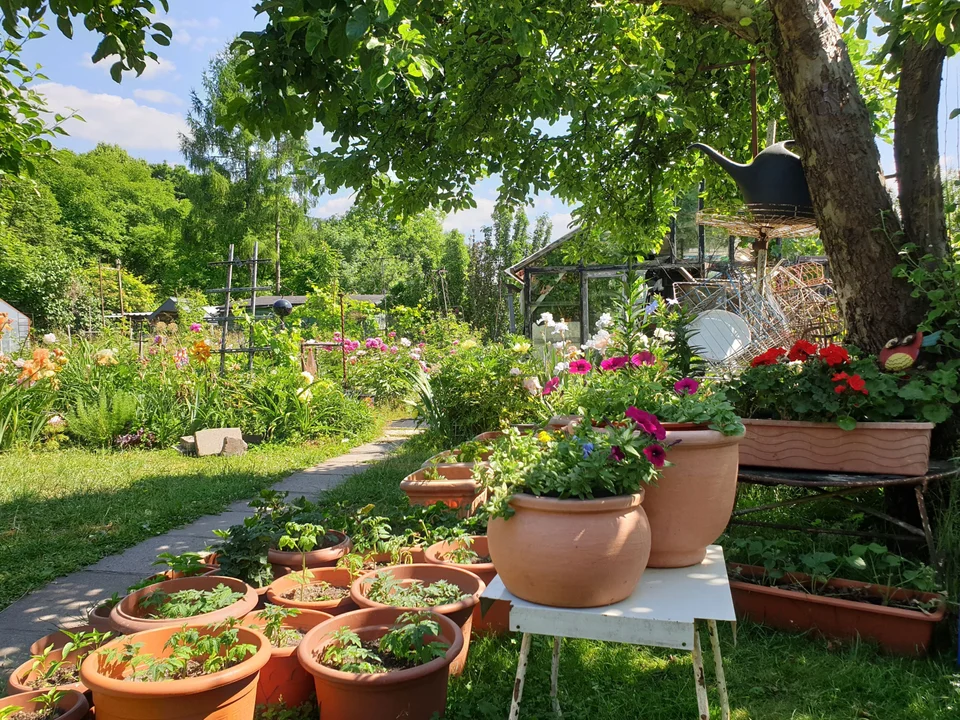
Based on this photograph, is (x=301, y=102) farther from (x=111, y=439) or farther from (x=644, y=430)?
(x=111, y=439)

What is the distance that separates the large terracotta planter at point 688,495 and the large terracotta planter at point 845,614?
1.09m

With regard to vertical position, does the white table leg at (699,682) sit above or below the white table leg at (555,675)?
above

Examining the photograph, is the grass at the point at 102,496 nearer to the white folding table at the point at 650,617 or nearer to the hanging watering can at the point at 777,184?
the white folding table at the point at 650,617

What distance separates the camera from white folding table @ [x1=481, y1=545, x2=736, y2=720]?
1.45 m

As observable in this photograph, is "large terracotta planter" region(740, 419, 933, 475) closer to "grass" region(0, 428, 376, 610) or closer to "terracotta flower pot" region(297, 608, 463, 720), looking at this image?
"terracotta flower pot" region(297, 608, 463, 720)

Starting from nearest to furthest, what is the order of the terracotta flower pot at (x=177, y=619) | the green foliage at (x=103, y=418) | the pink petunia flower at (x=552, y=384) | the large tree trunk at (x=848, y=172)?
the terracotta flower pot at (x=177, y=619), the large tree trunk at (x=848, y=172), the pink petunia flower at (x=552, y=384), the green foliage at (x=103, y=418)

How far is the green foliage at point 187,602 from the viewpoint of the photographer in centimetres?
209

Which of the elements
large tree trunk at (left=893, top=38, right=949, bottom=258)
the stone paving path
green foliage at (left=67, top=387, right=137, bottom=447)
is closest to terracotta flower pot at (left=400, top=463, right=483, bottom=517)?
the stone paving path

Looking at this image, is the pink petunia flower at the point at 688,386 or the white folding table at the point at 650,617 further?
the pink petunia flower at the point at 688,386

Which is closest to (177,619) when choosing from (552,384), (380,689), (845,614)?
(380,689)

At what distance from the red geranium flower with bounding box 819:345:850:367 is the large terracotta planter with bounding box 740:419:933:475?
295mm

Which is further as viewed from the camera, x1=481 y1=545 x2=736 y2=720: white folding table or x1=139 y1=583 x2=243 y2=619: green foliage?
x1=139 y1=583 x2=243 y2=619: green foliage

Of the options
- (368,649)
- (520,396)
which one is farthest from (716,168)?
(368,649)

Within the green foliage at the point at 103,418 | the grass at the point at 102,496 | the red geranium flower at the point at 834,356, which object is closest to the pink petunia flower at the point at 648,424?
the red geranium flower at the point at 834,356
